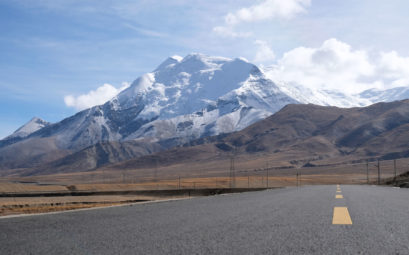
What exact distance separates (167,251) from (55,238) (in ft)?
6.47

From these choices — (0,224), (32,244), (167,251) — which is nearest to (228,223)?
(167,251)

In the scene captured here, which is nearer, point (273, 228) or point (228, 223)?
point (273, 228)

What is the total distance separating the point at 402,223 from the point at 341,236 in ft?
7.29

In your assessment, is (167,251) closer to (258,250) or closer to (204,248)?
(204,248)

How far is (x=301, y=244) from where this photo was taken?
5.48m

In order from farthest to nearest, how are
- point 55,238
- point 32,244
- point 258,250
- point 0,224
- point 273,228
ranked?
1. point 0,224
2. point 273,228
3. point 55,238
4. point 32,244
5. point 258,250

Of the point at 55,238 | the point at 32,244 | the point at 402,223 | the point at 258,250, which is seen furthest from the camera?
the point at 402,223

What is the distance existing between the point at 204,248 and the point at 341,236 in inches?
74.8

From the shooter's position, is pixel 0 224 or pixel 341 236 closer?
pixel 341 236

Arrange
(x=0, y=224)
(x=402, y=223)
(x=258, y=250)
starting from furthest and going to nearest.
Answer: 1. (x=0, y=224)
2. (x=402, y=223)
3. (x=258, y=250)

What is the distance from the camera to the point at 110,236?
643cm

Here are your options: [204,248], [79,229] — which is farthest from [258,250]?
[79,229]

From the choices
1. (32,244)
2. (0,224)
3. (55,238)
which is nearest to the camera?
(32,244)

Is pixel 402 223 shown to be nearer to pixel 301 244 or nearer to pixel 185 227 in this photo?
pixel 301 244
